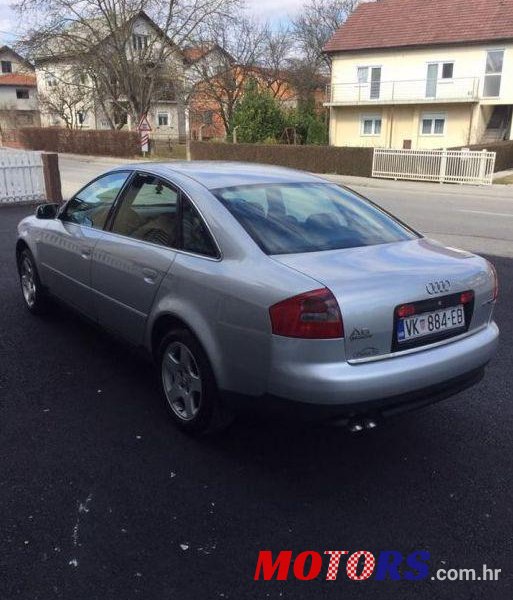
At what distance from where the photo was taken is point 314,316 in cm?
265

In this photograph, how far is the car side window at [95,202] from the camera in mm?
4223

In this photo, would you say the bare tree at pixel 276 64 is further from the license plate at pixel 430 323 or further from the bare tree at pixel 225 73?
the license plate at pixel 430 323

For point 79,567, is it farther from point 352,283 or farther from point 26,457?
point 352,283

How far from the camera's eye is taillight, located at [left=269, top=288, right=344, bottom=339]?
8.68 ft

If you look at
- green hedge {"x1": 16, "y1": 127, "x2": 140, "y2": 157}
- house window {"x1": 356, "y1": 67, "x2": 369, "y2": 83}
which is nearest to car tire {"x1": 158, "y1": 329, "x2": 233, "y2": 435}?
house window {"x1": 356, "y1": 67, "x2": 369, "y2": 83}

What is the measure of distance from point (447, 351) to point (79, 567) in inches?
79.4

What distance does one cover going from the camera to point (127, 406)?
3.80 metres

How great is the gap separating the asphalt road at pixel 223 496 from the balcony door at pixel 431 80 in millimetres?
31351

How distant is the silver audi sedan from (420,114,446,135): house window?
3152cm

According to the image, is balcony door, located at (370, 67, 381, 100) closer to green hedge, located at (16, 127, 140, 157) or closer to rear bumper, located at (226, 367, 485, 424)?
green hedge, located at (16, 127, 140, 157)

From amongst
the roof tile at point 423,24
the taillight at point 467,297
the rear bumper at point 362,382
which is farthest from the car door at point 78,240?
the roof tile at point 423,24

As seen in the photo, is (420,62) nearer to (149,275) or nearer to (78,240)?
(78,240)

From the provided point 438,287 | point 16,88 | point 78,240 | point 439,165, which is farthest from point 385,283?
point 16,88

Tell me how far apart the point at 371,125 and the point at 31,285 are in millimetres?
32611
